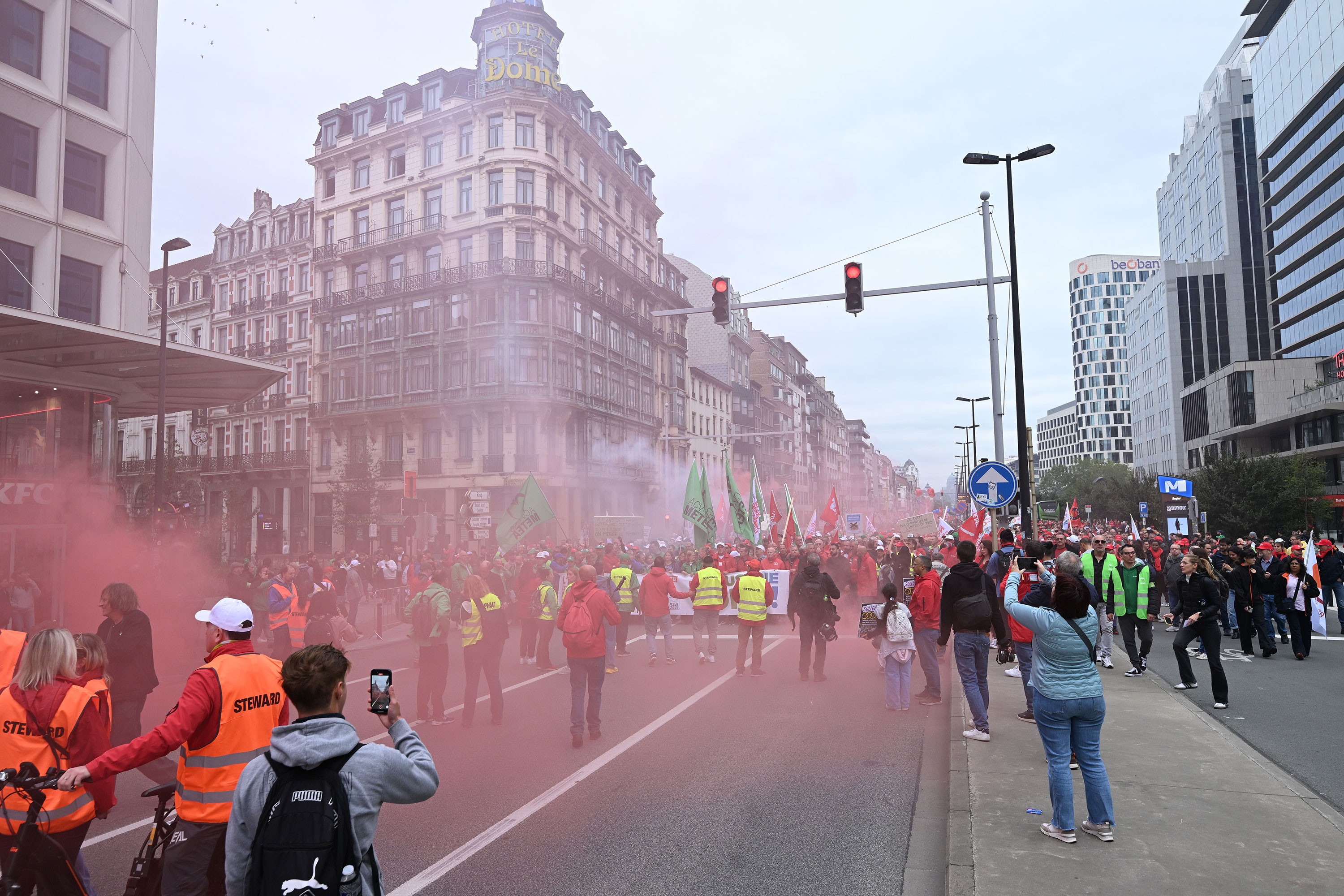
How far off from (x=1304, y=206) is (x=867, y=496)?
101446mm

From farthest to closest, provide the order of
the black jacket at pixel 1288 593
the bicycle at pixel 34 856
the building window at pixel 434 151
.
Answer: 1. the building window at pixel 434 151
2. the black jacket at pixel 1288 593
3. the bicycle at pixel 34 856

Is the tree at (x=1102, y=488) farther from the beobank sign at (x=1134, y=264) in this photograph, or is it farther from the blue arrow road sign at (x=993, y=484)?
the blue arrow road sign at (x=993, y=484)

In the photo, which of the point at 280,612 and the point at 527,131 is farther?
the point at 527,131

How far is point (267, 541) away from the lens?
46.8m

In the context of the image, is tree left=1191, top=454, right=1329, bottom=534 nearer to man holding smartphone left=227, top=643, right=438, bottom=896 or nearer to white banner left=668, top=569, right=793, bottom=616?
white banner left=668, top=569, right=793, bottom=616

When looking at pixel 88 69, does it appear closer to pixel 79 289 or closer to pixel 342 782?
pixel 79 289

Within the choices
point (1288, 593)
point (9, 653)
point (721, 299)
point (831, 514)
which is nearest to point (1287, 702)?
point (1288, 593)

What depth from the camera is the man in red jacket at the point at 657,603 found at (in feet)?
41.7

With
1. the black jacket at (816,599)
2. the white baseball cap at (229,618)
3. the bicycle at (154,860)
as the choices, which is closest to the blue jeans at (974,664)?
the black jacket at (816,599)

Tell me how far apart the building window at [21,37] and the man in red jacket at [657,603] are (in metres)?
16.5

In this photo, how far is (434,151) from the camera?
138 feet

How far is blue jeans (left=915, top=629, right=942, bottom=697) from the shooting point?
9.96 metres

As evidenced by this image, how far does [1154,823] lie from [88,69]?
916 inches

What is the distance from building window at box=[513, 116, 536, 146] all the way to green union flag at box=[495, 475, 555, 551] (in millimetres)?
24087
